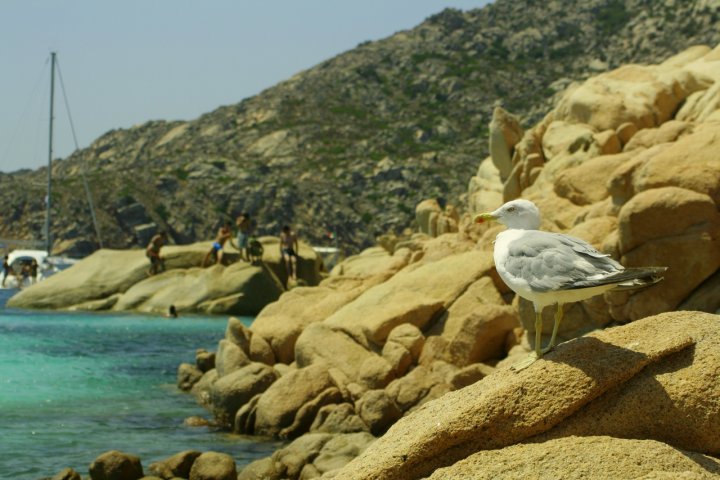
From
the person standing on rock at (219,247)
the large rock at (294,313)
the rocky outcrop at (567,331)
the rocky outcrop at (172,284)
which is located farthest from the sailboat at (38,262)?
the large rock at (294,313)

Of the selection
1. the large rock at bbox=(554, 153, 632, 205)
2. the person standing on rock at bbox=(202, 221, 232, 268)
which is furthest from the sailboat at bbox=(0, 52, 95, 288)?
the large rock at bbox=(554, 153, 632, 205)

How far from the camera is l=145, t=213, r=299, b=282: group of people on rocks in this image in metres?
39.0

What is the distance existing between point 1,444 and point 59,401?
13.6ft

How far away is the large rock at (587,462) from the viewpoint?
6797mm

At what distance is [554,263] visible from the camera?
7.55 meters

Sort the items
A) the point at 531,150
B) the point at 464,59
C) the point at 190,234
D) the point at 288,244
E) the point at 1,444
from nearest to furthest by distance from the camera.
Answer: the point at 1,444 < the point at 531,150 < the point at 288,244 < the point at 190,234 < the point at 464,59

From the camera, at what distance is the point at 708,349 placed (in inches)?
296

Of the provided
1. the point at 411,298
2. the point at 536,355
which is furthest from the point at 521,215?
the point at 411,298

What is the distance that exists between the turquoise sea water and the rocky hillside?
2411 inches

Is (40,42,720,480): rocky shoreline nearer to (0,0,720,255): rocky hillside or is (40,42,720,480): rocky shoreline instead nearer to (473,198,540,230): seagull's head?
(473,198,540,230): seagull's head

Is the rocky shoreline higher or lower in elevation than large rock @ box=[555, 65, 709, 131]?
lower

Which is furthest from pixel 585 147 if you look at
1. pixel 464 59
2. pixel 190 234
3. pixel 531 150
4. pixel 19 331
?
pixel 464 59

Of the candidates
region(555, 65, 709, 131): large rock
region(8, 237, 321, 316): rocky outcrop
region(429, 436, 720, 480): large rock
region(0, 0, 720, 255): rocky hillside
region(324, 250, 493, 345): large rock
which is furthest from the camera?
region(0, 0, 720, 255): rocky hillside

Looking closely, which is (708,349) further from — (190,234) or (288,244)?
(190,234)
